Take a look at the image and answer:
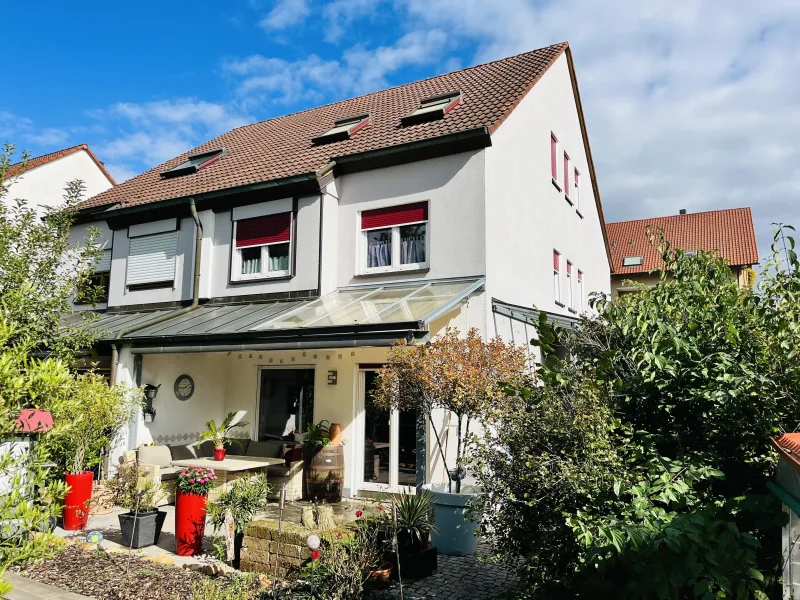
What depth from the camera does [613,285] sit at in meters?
34.0

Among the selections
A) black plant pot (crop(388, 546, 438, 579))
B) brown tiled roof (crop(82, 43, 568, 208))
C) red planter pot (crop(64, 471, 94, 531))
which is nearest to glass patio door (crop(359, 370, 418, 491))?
black plant pot (crop(388, 546, 438, 579))

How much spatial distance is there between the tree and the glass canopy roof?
95cm

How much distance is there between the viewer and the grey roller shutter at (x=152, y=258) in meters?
15.1

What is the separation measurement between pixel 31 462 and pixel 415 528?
186 inches

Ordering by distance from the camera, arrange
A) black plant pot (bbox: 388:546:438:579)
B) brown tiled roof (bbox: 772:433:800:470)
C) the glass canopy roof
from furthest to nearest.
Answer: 1. the glass canopy roof
2. black plant pot (bbox: 388:546:438:579)
3. brown tiled roof (bbox: 772:433:800:470)

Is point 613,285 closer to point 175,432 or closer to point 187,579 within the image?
point 175,432

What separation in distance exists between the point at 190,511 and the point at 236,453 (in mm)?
5533

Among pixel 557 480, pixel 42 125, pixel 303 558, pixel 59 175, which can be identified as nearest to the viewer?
pixel 557 480

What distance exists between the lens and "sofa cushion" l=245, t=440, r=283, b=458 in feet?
42.3

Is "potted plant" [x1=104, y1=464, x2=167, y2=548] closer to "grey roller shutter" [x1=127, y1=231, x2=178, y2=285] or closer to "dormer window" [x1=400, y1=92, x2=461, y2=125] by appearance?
"grey roller shutter" [x1=127, y1=231, x2=178, y2=285]

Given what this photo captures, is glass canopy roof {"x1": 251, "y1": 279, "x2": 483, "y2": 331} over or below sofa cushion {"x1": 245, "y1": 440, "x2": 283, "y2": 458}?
over

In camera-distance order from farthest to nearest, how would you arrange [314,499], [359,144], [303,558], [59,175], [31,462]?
[59,175], [359,144], [314,499], [303,558], [31,462]

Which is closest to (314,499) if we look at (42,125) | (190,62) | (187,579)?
(187,579)

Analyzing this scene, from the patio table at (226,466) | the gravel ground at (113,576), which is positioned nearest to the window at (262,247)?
the patio table at (226,466)
